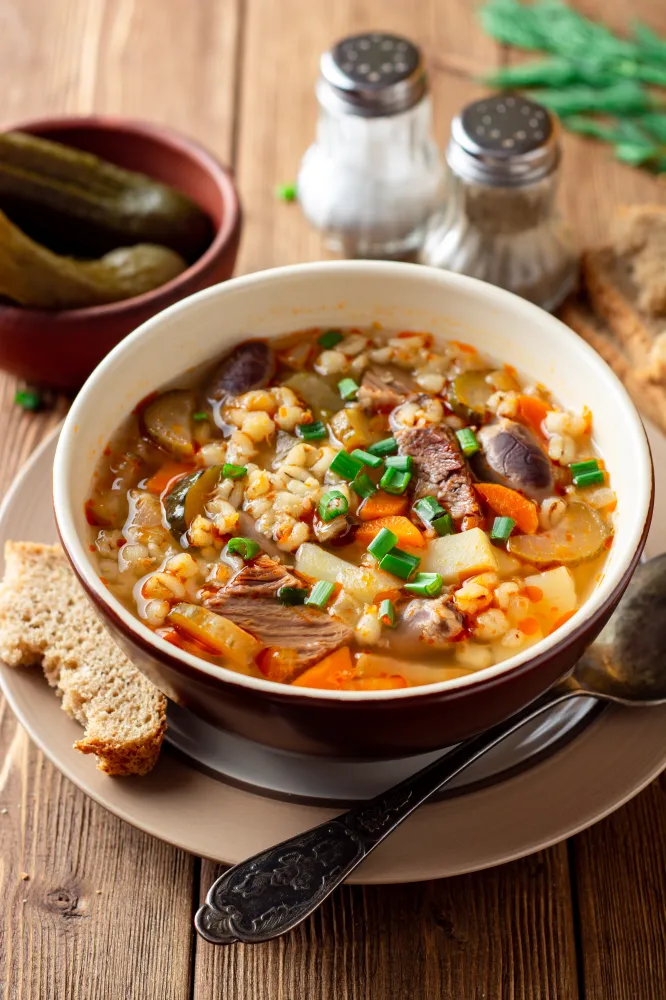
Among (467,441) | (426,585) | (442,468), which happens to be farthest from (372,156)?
(426,585)

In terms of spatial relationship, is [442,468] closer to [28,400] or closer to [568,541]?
[568,541]

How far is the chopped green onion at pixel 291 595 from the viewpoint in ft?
8.76

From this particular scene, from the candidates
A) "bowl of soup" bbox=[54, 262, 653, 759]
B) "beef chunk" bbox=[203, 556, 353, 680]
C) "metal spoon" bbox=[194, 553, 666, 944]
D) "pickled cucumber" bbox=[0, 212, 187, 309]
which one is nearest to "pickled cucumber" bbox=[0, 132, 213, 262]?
"pickled cucumber" bbox=[0, 212, 187, 309]

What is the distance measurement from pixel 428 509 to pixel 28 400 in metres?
1.65

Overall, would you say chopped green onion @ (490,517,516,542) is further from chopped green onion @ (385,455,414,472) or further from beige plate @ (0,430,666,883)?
beige plate @ (0,430,666,883)

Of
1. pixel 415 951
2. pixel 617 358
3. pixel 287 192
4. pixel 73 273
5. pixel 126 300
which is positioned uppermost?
pixel 73 273

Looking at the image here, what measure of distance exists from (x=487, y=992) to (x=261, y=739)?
30.7 inches

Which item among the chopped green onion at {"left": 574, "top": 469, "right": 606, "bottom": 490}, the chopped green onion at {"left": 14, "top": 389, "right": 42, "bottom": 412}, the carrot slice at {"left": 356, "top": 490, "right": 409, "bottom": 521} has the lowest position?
the chopped green onion at {"left": 14, "top": 389, "right": 42, "bottom": 412}

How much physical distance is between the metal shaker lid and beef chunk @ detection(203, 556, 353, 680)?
6.77ft

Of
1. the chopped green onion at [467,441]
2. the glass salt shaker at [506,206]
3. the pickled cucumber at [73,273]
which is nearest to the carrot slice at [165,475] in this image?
the chopped green onion at [467,441]

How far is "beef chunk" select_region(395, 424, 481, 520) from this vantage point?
288 cm

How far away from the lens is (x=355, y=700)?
7.38 ft

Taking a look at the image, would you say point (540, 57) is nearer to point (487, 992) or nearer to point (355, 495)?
point (355, 495)

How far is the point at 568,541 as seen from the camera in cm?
282
